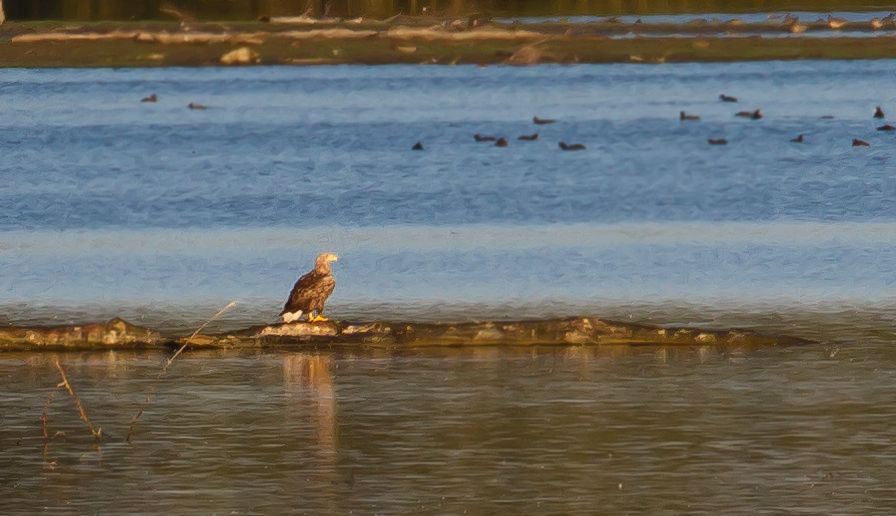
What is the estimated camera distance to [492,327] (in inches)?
554

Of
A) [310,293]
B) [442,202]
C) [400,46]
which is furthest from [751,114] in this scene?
[310,293]

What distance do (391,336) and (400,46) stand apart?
5632 cm

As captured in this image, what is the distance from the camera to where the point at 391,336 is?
13961 mm

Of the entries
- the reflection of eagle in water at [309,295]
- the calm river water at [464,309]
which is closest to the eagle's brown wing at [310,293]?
the reflection of eagle in water at [309,295]

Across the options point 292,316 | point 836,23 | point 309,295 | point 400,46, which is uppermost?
point 309,295

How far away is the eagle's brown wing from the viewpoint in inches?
584

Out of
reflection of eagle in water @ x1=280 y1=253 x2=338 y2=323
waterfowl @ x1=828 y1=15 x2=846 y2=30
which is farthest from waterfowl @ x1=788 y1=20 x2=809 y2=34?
reflection of eagle in water @ x1=280 y1=253 x2=338 y2=323

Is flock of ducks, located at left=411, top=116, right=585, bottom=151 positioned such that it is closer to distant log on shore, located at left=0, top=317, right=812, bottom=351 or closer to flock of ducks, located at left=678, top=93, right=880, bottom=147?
flock of ducks, located at left=678, top=93, right=880, bottom=147

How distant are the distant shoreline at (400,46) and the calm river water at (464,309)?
2437 centimetres

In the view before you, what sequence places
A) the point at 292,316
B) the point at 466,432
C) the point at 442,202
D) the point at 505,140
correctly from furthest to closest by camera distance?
the point at 505,140, the point at 442,202, the point at 292,316, the point at 466,432

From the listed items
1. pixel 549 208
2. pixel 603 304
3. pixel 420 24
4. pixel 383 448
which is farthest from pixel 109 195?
pixel 420 24

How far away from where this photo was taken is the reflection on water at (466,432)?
9594 mm

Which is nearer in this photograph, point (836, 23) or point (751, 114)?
point (751, 114)

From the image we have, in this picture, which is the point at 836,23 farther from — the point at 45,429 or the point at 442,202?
the point at 45,429
